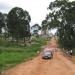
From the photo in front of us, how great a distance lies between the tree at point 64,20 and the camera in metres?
88.2

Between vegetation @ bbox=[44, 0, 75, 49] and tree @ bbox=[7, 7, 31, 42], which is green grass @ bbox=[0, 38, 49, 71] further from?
tree @ bbox=[7, 7, 31, 42]

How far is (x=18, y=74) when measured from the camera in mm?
37031

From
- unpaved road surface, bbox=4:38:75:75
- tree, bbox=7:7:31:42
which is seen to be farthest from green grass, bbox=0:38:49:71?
tree, bbox=7:7:31:42

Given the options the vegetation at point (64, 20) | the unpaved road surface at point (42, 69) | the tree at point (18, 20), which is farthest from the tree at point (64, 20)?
the unpaved road surface at point (42, 69)

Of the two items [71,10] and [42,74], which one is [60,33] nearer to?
[71,10]

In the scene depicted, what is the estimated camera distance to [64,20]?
90062 millimetres

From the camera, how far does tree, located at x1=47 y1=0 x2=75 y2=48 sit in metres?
88.2

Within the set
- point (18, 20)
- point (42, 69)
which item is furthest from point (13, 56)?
point (18, 20)

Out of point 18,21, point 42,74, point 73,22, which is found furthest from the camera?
point 18,21

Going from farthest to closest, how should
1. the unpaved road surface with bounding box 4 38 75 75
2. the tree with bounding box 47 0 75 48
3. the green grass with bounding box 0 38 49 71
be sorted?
the tree with bounding box 47 0 75 48
the green grass with bounding box 0 38 49 71
the unpaved road surface with bounding box 4 38 75 75

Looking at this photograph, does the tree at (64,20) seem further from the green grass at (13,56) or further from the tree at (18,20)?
the tree at (18,20)

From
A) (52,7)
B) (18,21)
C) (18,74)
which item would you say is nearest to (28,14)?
(18,21)

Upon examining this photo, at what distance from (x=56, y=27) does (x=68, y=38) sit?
4636 millimetres

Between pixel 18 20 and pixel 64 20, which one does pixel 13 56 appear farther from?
pixel 18 20
